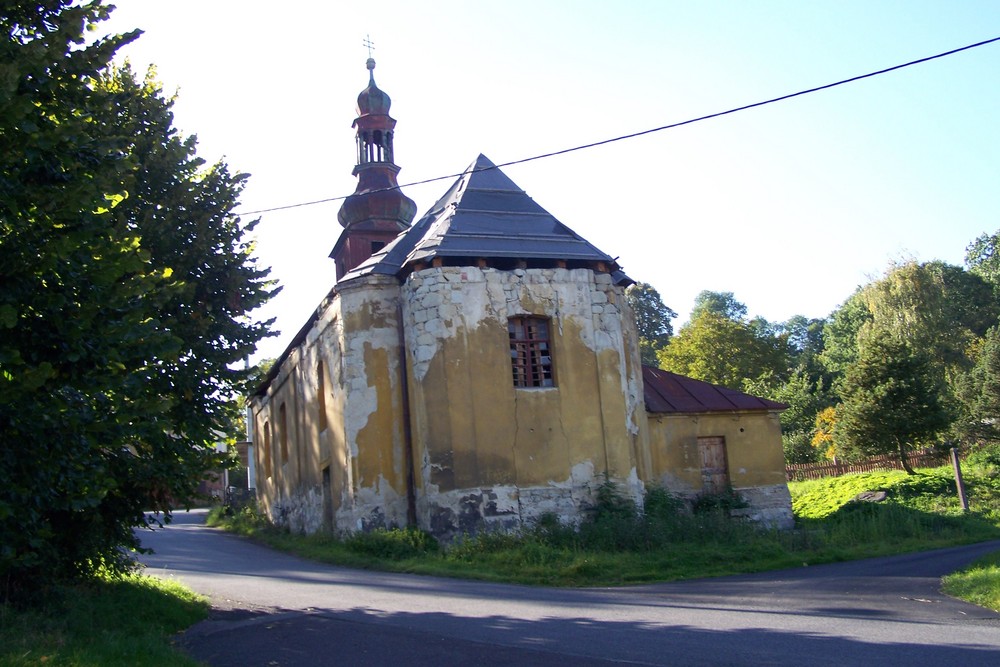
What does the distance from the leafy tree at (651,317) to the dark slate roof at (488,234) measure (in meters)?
48.8

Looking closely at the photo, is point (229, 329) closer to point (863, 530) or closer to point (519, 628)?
point (519, 628)

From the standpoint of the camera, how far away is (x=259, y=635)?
10.8 meters

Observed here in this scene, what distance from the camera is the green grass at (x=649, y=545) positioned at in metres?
17.3

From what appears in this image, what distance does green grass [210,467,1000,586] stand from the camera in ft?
56.9

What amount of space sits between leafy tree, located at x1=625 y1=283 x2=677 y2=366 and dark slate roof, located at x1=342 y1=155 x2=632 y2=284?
4881 cm

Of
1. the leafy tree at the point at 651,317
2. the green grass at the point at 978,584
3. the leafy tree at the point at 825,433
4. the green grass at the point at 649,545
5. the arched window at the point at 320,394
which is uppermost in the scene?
the leafy tree at the point at 651,317

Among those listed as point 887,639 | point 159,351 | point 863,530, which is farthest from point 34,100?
point 863,530

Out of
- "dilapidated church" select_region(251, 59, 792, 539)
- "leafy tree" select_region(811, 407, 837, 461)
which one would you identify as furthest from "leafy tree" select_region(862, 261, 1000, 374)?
"dilapidated church" select_region(251, 59, 792, 539)

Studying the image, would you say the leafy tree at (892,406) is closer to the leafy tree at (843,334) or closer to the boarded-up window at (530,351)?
the boarded-up window at (530,351)

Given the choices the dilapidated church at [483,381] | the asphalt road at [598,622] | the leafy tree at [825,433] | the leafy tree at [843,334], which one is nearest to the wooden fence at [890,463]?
the leafy tree at [825,433]

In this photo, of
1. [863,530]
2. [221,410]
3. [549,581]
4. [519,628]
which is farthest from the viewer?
[863,530]

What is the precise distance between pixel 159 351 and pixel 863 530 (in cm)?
1725

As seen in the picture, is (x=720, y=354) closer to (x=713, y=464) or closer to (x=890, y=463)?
(x=890, y=463)

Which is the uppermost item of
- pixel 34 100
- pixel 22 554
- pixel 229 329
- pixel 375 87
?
pixel 375 87
